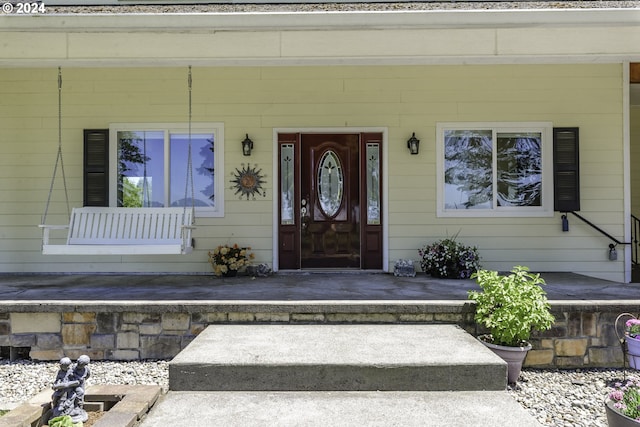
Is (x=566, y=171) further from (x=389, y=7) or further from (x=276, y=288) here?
(x=276, y=288)

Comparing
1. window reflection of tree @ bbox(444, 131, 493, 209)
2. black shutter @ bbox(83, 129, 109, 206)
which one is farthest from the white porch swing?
window reflection of tree @ bbox(444, 131, 493, 209)

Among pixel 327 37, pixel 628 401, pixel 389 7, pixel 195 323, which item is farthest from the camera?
pixel 389 7

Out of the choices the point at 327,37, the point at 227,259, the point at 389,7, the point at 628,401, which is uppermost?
the point at 389,7

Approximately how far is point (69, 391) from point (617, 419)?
2.69 meters

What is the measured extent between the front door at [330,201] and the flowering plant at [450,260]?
59cm

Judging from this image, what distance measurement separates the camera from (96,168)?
514 cm

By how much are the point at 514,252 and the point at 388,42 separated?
2805 millimetres

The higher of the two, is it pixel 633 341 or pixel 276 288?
pixel 276 288

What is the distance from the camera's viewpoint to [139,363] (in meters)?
3.52

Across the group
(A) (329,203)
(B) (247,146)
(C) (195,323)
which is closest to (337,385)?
(C) (195,323)

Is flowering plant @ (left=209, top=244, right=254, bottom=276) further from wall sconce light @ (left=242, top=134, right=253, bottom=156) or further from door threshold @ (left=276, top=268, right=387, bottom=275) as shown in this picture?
wall sconce light @ (left=242, top=134, right=253, bottom=156)

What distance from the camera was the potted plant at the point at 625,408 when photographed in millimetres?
2158

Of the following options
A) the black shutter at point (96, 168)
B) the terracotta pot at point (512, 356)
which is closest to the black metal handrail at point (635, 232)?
the terracotta pot at point (512, 356)

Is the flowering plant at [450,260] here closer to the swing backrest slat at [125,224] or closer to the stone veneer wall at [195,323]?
the stone veneer wall at [195,323]
